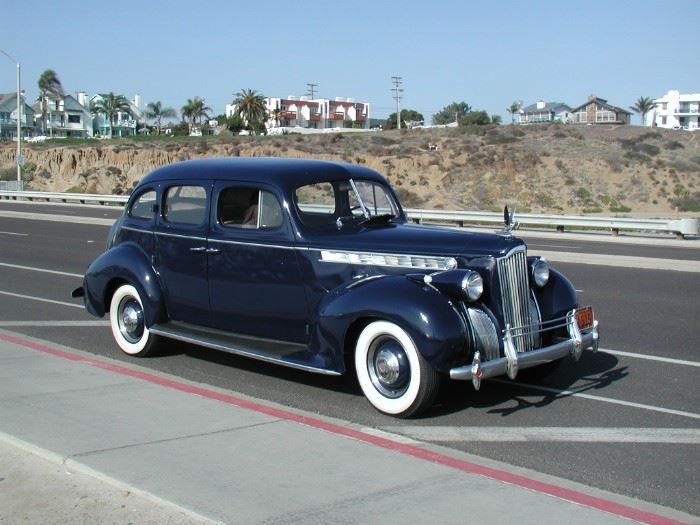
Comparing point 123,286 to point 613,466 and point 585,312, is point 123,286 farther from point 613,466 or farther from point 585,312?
point 613,466

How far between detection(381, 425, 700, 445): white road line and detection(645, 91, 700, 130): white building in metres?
144

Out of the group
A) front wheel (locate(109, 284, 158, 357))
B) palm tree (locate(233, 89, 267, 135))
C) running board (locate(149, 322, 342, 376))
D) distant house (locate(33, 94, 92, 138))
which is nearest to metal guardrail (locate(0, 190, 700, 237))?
front wheel (locate(109, 284, 158, 357))

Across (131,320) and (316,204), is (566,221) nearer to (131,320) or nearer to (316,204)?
(131,320)

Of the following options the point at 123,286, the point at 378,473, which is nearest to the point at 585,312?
the point at 378,473

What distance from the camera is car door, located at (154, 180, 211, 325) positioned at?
817cm

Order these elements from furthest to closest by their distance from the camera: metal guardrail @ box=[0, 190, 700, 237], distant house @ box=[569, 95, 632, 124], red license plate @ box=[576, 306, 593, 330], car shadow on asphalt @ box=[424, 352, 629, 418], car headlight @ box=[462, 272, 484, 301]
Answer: distant house @ box=[569, 95, 632, 124] < metal guardrail @ box=[0, 190, 700, 237] < red license plate @ box=[576, 306, 593, 330] < car shadow on asphalt @ box=[424, 352, 629, 418] < car headlight @ box=[462, 272, 484, 301]

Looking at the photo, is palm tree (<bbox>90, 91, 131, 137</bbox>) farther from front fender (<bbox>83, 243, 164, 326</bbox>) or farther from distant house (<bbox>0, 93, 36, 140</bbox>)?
front fender (<bbox>83, 243, 164, 326</bbox>)

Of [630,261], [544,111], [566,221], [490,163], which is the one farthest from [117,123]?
[630,261]

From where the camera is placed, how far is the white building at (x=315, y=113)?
Answer: 4795 inches

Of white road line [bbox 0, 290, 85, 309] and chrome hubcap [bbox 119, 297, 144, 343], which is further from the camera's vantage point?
white road line [bbox 0, 290, 85, 309]

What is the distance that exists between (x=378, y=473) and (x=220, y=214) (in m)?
3.56

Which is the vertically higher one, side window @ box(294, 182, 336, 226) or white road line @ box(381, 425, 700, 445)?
side window @ box(294, 182, 336, 226)

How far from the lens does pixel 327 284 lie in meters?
7.27

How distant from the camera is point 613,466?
5664 mm
